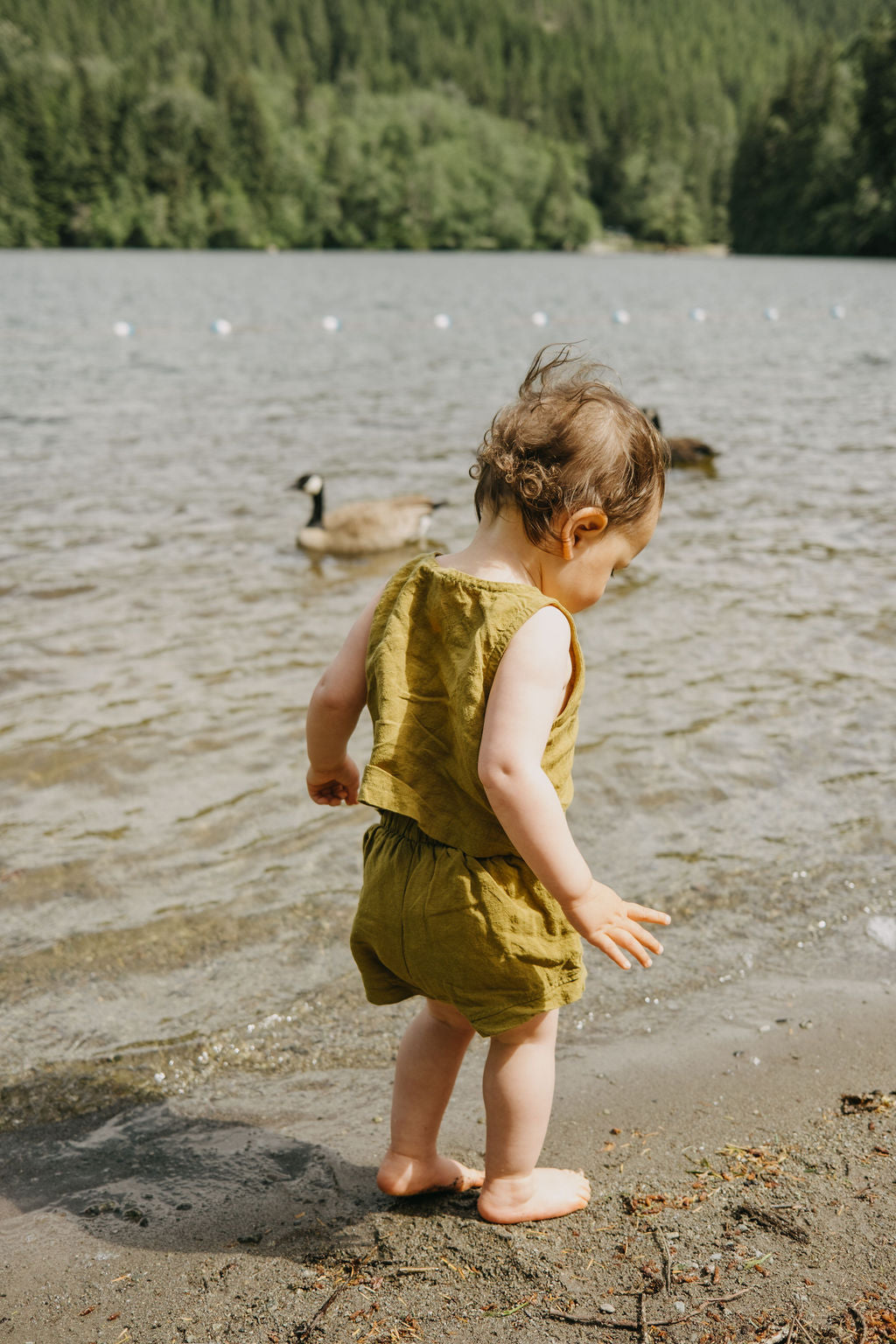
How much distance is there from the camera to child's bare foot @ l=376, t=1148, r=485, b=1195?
7.31ft

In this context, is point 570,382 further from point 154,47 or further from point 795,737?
point 154,47

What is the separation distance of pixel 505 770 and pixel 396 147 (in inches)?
3846

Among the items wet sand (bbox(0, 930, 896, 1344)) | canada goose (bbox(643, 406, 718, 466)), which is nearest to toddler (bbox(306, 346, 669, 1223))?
wet sand (bbox(0, 930, 896, 1344))

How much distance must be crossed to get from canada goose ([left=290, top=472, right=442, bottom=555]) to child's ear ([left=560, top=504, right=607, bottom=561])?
5848 millimetres

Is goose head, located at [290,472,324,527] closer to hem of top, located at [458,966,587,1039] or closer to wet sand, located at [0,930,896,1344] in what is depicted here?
wet sand, located at [0,930,896,1344]

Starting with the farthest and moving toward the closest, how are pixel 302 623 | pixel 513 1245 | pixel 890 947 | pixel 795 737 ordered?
pixel 302 623, pixel 795 737, pixel 890 947, pixel 513 1245

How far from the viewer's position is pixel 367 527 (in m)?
7.87

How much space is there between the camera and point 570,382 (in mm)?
2105

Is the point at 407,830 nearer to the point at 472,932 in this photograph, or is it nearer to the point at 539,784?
the point at 472,932

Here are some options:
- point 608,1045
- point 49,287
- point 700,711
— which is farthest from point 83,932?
point 49,287

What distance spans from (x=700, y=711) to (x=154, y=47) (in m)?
130

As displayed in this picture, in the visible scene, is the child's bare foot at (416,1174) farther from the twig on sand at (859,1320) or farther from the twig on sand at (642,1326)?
the twig on sand at (859,1320)

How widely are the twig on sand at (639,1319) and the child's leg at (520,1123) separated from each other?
301 millimetres

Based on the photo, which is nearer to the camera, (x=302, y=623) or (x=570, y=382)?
(x=570, y=382)
